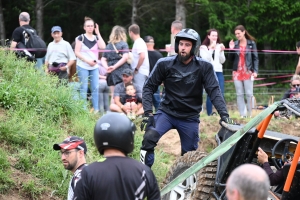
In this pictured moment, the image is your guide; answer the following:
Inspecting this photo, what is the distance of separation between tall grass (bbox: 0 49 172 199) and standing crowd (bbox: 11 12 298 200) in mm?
731

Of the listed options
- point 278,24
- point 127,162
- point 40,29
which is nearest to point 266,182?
point 127,162

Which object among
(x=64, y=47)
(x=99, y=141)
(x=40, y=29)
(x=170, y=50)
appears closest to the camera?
(x=99, y=141)

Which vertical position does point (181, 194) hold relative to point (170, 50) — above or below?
below

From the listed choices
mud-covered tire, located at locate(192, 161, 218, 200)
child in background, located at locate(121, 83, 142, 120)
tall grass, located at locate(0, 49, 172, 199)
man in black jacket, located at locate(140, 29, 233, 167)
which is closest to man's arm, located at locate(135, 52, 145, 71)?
child in background, located at locate(121, 83, 142, 120)

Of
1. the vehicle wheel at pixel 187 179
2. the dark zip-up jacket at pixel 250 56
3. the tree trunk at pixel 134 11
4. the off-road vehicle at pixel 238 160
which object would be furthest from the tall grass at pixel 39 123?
the tree trunk at pixel 134 11

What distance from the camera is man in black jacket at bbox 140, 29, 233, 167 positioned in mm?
8891

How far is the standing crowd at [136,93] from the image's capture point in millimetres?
4648

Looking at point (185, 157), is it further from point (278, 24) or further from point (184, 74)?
point (278, 24)

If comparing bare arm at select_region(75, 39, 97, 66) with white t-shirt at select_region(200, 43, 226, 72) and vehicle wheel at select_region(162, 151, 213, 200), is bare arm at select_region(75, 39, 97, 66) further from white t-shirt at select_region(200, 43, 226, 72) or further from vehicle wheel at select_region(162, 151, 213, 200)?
vehicle wheel at select_region(162, 151, 213, 200)

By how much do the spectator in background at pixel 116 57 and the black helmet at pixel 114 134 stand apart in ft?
27.8

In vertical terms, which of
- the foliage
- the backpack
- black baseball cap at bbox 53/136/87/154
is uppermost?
the backpack

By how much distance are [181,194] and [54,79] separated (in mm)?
4100

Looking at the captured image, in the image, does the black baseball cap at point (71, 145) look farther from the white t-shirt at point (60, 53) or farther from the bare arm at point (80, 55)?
the white t-shirt at point (60, 53)

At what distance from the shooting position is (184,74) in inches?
351
